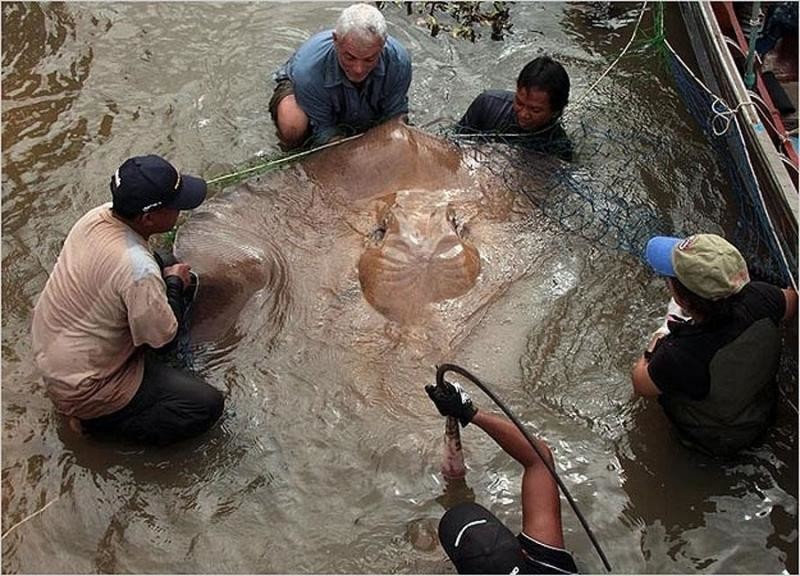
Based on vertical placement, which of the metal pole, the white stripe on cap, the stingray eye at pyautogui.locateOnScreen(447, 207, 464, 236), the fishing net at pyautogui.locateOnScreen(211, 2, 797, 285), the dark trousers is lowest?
the dark trousers

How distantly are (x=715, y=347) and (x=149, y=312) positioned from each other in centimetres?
273

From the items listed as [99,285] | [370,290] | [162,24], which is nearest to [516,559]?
[370,290]

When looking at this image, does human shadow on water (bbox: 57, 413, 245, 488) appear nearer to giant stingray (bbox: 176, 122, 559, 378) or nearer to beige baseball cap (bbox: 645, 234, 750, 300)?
giant stingray (bbox: 176, 122, 559, 378)

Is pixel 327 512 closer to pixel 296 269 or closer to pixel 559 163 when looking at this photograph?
pixel 296 269

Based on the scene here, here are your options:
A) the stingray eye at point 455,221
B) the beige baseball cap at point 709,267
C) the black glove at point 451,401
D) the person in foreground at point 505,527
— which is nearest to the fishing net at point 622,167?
the stingray eye at point 455,221

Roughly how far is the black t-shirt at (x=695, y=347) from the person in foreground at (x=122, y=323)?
7.55 ft

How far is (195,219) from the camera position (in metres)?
5.23

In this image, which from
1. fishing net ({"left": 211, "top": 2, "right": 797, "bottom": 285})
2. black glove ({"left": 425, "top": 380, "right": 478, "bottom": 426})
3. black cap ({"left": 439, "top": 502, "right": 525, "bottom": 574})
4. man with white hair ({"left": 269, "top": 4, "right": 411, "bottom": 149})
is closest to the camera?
black cap ({"left": 439, "top": 502, "right": 525, "bottom": 574})

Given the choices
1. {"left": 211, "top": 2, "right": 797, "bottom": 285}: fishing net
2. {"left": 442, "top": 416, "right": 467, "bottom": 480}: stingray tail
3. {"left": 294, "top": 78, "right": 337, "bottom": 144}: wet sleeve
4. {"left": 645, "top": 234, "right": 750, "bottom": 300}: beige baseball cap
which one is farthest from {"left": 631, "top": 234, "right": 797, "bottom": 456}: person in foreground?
{"left": 294, "top": 78, "right": 337, "bottom": 144}: wet sleeve

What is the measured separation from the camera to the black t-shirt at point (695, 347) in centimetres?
396

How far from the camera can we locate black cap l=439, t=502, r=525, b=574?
320 cm

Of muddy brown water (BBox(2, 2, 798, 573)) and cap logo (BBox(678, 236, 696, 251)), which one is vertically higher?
cap logo (BBox(678, 236, 696, 251))

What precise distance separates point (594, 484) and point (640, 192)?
8.17 ft

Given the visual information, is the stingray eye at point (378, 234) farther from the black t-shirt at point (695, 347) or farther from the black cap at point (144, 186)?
the black t-shirt at point (695, 347)
